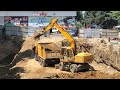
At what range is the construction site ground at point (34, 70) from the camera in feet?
53.6

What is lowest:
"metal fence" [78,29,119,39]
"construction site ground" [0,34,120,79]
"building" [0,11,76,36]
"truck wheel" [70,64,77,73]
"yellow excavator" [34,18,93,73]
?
"construction site ground" [0,34,120,79]

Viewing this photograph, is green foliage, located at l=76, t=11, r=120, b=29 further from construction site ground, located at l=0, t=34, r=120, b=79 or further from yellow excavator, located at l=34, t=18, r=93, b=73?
yellow excavator, located at l=34, t=18, r=93, b=73

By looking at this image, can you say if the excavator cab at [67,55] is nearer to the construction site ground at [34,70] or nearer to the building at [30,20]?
the construction site ground at [34,70]

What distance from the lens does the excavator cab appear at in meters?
16.6

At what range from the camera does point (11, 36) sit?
2805cm

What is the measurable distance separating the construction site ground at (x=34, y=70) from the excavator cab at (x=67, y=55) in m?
0.68

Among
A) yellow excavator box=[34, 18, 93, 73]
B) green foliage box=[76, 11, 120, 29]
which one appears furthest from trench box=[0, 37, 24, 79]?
green foliage box=[76, 11, 120, 29]

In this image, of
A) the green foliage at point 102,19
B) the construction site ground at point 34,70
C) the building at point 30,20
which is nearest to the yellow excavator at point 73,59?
the construction site ground at point 34,70

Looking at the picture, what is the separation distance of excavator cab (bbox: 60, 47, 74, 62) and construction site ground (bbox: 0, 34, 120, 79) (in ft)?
2.22

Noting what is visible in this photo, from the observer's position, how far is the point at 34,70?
18547mm
